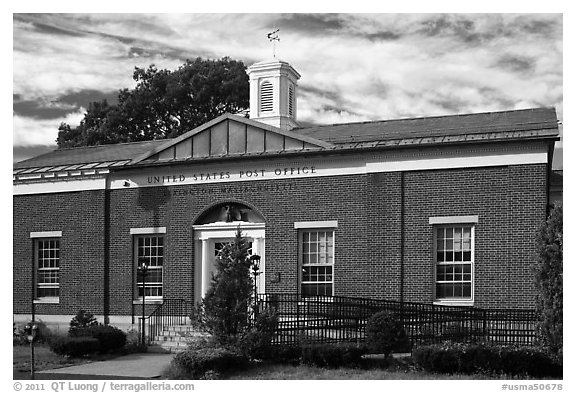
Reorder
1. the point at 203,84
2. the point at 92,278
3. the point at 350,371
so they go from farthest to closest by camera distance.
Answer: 1. the point at 203,84
2. the point at 92,278
3. the point at 350,371

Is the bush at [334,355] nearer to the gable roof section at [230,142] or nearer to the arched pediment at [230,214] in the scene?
the arched pediment at [230,214]

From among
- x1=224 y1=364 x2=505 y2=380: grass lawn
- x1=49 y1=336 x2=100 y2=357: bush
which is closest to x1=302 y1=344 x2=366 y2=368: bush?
x1=224 y1=364 x2=505 y2=380: grass lawn

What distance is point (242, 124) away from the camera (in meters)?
23.7

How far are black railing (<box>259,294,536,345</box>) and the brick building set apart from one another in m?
0.73

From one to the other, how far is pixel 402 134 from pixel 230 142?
200 inches

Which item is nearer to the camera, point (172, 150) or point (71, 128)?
point (172, 150)

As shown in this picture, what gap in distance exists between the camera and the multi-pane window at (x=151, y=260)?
80.3 feet

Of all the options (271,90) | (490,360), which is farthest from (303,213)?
(490,360)

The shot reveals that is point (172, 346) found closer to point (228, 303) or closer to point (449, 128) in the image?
point (228, 303)

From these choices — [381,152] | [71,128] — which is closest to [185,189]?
[381,152]

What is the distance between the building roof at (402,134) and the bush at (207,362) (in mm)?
7505

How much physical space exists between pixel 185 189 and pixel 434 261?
312 inches

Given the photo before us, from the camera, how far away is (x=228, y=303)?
17.8m
